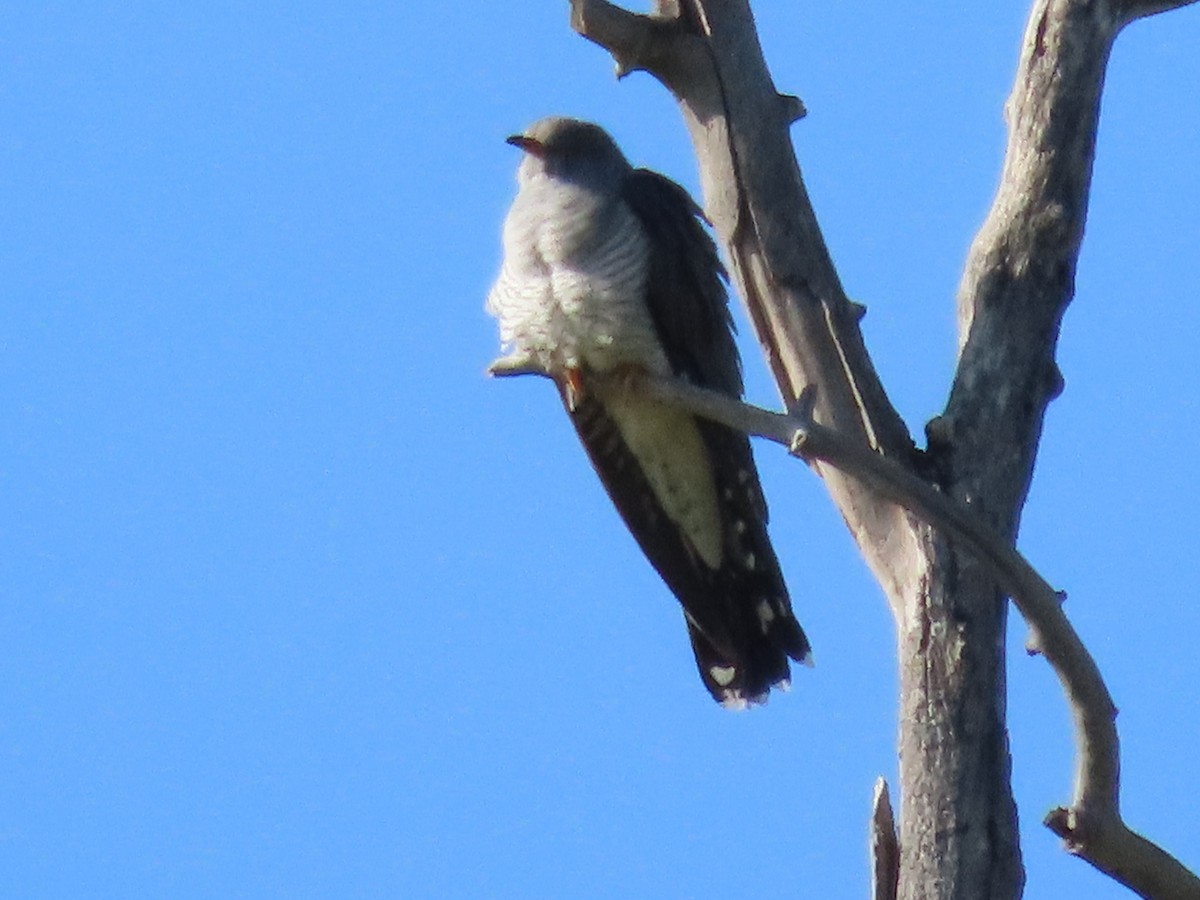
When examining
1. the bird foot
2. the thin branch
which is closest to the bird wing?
the bird foot

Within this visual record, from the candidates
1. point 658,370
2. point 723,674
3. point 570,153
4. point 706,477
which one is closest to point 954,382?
point 658,370

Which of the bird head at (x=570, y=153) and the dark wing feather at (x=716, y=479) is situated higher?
the bird head at (x=570, y=153)

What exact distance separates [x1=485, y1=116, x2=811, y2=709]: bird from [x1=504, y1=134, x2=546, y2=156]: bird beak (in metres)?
0.18

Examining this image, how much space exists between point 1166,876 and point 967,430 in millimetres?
1122

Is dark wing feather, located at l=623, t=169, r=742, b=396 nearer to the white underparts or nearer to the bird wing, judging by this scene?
the bird wing

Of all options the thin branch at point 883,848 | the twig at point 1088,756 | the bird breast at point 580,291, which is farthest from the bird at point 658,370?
the twig at point 1088,756

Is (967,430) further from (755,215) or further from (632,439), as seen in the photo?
(632,439)

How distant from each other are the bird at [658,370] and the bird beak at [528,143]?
177 millimetres

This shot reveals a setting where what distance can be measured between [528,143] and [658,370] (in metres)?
1.02

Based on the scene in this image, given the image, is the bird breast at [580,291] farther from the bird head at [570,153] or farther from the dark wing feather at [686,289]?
the bird head at [570,153]

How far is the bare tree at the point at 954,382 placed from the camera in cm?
401

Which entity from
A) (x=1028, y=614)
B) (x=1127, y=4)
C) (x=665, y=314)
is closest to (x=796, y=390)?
(x=665, y=314)

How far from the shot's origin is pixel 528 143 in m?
5.69

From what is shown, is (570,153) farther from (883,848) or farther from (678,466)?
(883,848)
